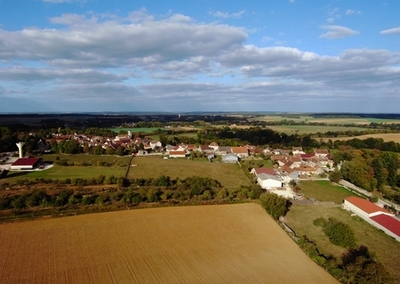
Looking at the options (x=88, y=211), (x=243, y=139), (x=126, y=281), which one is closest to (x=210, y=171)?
(x=88, y=211)

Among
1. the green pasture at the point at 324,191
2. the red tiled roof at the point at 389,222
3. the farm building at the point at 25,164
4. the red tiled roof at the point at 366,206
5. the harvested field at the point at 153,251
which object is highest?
the farm building at the point at 25,164

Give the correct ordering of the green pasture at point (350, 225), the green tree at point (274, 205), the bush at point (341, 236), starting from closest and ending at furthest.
→ the green pasture at point (350, 225), the bush at point (341, 236), the green tree at point (274, 205)

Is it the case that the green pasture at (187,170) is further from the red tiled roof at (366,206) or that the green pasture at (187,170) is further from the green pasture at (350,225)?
the red tiled roof at (366,206)

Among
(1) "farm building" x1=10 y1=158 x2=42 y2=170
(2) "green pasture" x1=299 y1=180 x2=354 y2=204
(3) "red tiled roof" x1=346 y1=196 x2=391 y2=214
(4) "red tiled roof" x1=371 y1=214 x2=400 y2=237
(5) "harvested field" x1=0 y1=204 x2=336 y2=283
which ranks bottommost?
(2) "green pasture" x1=299 y1=180 x2=354 y2=204

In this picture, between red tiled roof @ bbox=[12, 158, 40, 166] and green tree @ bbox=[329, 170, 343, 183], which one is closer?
green tree @ bbox=[329, 170, 343, 183]

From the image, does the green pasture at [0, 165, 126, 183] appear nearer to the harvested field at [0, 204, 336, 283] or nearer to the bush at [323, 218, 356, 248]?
the harvested field at [0, 204, 336, 283]

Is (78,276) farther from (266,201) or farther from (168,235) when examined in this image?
(266,201)

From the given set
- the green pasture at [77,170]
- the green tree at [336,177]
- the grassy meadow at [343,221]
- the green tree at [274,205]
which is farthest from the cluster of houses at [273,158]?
the green pasture at [77,170]

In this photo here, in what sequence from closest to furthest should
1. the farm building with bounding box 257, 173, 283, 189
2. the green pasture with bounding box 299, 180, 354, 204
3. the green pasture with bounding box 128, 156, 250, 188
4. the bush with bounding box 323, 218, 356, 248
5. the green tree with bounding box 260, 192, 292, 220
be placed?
the bush with bounding box 323, 218, 356, 248
the green tree with bounding box 260, 192, 292, 220
the green pasture with bounding box 299, 180, 354, 204
the farm building with bounding box 257, 173, 283, 189
the green pasture with bounding box 128, 156, 250, 188

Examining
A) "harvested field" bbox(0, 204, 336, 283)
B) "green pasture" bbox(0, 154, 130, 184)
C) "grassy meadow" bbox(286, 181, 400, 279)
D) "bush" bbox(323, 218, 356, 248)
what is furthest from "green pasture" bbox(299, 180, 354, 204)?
"green pasture" bbox(0, 154, 130, 184)
